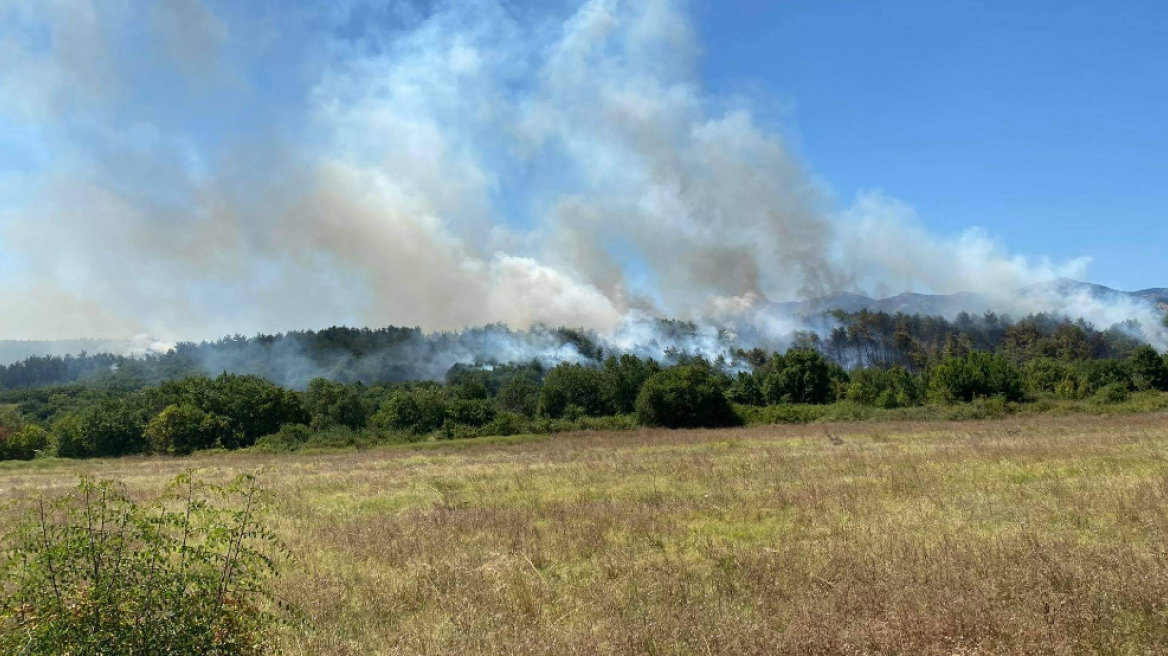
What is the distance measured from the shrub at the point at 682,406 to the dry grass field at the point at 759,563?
46.9m

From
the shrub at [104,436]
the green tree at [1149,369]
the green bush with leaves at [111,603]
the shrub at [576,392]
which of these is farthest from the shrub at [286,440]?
the green tree at [1149,369]

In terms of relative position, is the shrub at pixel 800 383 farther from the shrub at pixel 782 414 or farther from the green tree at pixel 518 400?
the green tree at pixel 518 400

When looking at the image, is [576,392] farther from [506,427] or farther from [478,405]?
[506,427]

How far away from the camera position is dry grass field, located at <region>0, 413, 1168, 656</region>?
257 inches

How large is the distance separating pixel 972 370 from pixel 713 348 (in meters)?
119

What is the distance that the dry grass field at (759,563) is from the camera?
21.5ft

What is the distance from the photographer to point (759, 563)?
30.8 feet

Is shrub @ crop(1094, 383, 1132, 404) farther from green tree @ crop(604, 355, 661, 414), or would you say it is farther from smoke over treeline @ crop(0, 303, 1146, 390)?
smoke over treeline @ crop(0, 303, 1146, 390)

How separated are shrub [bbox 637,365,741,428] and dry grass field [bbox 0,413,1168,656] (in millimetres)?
46902

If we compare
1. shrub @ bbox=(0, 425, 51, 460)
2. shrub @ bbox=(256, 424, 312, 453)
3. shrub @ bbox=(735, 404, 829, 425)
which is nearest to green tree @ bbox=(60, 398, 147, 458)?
shrub @ bbox=(0, 425, 51, 460)

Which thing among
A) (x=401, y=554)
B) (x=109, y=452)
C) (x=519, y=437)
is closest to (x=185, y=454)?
(x=109, y=452)

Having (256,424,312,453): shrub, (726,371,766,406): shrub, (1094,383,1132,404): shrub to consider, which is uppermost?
(726,371,766,406): shrub

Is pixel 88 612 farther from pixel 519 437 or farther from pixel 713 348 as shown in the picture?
pixel 713 348

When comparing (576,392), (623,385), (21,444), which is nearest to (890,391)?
(623,385)
